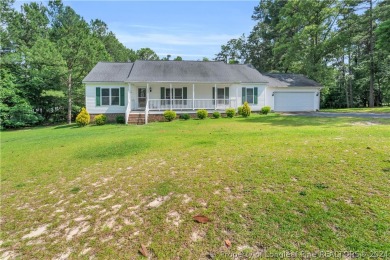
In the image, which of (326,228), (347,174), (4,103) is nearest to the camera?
(326,228)

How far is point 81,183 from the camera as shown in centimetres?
455

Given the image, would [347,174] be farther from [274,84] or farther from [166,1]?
[274,84]

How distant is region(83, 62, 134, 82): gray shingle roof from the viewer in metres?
18.5

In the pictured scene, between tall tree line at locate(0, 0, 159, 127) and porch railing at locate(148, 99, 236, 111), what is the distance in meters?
9.23

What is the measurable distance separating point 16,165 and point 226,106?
51.0 ft

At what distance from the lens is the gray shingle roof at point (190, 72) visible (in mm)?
18609

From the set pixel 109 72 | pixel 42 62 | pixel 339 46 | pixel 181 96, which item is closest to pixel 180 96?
pixel 181 96

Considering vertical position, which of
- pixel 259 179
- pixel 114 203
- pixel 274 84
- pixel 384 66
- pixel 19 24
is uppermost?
pixel 19 24

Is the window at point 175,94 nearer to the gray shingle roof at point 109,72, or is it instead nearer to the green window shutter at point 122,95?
the green window shutter at point 122,95

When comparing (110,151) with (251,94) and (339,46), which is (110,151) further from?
(339,46)

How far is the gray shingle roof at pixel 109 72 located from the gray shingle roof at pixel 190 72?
92 cm

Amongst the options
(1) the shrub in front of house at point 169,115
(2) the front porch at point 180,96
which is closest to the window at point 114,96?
(2) the front porch at point 180,96

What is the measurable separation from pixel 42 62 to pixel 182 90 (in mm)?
13059

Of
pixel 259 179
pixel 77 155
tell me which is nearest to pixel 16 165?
pixel 77 155
